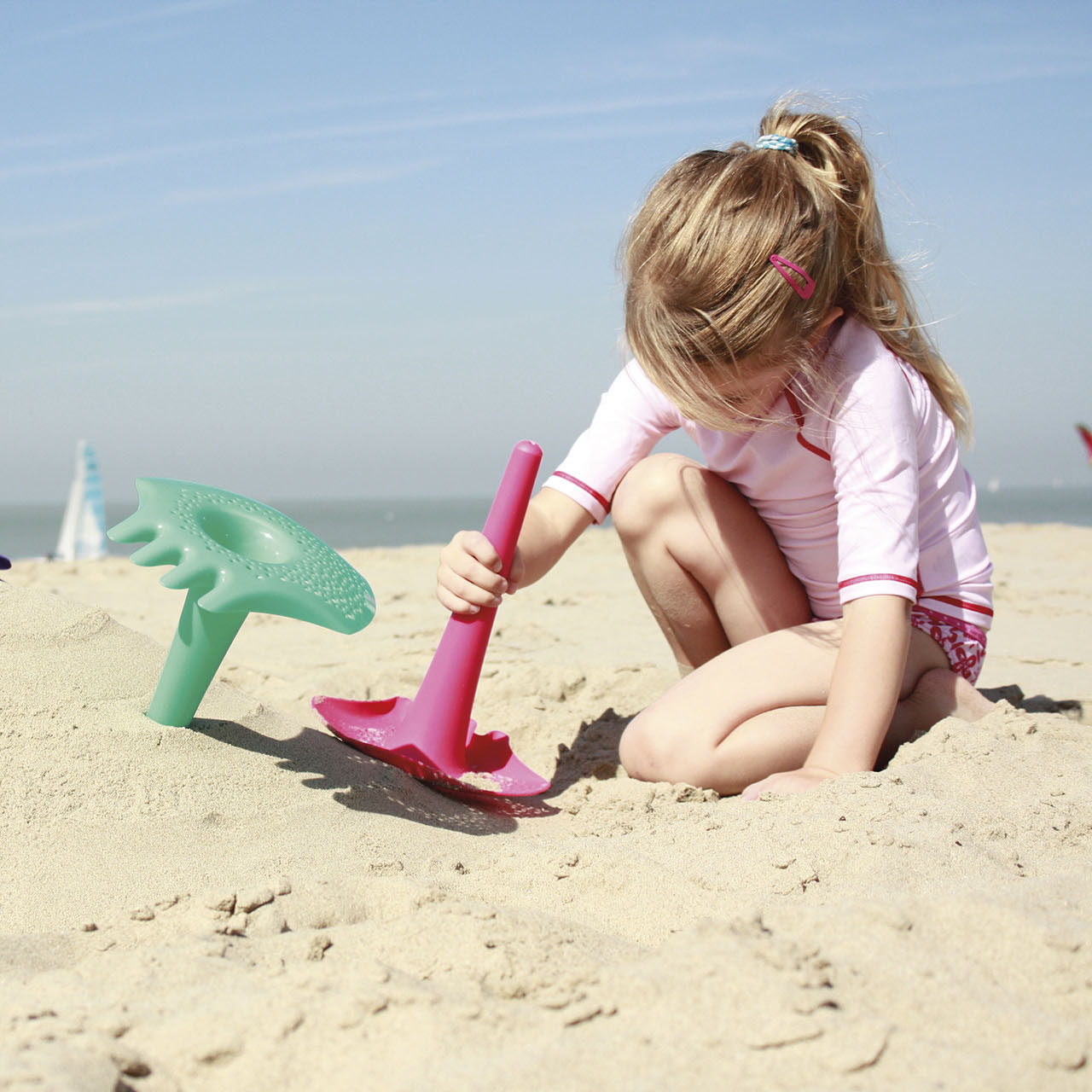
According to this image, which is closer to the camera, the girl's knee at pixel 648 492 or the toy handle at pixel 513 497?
the toy handle at pixel 513 497

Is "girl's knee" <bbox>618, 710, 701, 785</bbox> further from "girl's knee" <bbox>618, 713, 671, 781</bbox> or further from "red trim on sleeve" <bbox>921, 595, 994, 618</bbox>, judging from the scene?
"red trim on sleeve" <bbox>921, 595, 994, 618</bbox>

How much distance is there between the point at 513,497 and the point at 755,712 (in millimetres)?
597

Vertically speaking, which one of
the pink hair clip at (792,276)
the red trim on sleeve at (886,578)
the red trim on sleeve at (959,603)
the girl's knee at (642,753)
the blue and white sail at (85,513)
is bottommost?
the blue and white sail at (85,513)

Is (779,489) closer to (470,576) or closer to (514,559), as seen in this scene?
(514,559)

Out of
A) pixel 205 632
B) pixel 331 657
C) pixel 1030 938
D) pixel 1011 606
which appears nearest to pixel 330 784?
pixel 205 632

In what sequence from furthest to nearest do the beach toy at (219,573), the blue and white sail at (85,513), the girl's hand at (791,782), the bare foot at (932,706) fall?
1. the blue and white sail at (85,513)
2. the bare foot at (932,706)
3. the girl's hand at (791,782)
4. the beach toy at (219,573)

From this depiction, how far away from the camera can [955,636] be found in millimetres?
1940

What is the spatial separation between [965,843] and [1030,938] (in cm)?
34

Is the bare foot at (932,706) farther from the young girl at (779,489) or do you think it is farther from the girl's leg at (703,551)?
the girl's leg at (703,551)

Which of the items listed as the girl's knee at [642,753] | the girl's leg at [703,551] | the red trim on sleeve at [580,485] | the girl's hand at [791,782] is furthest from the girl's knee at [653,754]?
the red trim on sleeve at [580,485]

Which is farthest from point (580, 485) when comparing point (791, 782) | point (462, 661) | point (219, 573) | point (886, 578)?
point (219, 573)

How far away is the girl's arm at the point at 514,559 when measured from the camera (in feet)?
5.43

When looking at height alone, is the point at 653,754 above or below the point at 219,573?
below

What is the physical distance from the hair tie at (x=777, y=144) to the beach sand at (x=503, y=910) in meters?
1.04
